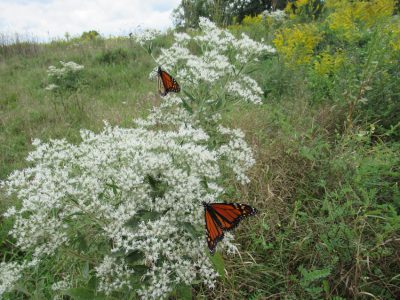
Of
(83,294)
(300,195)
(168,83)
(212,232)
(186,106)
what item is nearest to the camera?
(212,232)

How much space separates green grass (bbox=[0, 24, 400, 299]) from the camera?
2.55m

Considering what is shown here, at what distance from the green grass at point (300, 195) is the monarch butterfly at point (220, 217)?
0.80 meters

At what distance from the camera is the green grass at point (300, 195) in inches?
101

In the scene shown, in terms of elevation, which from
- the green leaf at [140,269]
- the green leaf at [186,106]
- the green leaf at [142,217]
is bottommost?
the green leaf at [140,269]

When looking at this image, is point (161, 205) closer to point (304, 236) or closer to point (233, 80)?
point (304, 236)

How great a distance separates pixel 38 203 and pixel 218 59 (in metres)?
2.01

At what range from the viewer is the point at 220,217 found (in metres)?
1.99

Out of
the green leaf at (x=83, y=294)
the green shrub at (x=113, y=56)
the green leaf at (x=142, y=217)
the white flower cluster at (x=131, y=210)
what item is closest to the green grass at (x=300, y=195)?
the green leaf at (x=83, y=294)

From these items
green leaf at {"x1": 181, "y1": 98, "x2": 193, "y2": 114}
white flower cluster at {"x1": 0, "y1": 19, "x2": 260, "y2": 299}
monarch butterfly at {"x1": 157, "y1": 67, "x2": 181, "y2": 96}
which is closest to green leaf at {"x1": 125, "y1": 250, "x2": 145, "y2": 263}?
white flower cluster at {"x1": 0, "y1": 19, "x2": 260, "y2": 299}

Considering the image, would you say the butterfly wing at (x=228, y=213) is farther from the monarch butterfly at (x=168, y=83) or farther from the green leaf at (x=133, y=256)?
the monarch butterfly at (x=168, y=83)

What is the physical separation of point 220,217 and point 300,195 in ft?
5.53

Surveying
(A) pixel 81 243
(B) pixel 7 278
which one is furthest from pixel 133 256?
(B) pixel 7 278

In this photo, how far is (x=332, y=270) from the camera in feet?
8.61

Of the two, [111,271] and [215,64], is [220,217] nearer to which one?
[111,271]
